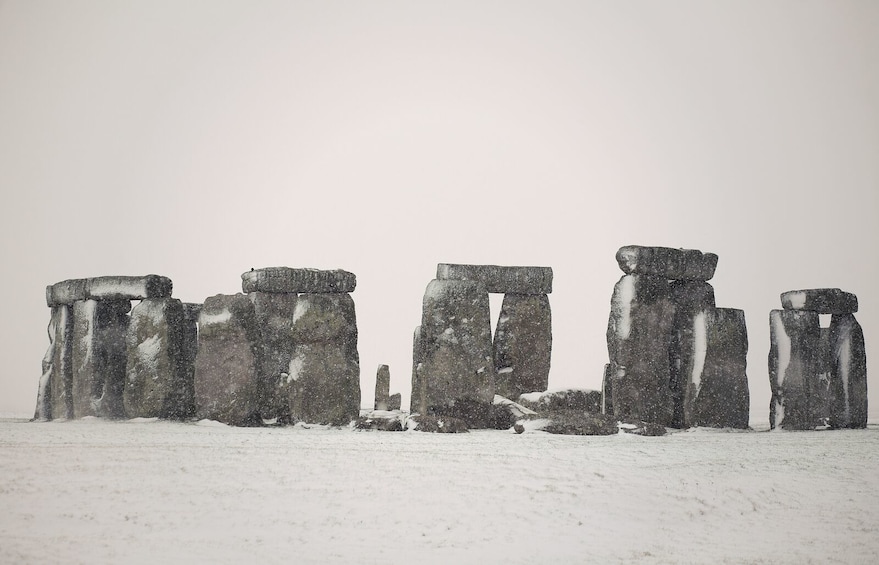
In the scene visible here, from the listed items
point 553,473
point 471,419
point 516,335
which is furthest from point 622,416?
point 553,473

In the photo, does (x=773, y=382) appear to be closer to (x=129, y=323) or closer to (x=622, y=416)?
(x=622, y=416)

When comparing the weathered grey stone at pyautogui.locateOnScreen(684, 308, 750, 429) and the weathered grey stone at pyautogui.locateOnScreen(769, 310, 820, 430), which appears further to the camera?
the weathered grey stone at pyautogui.locateOnScreen(769, 310, 820, 430)

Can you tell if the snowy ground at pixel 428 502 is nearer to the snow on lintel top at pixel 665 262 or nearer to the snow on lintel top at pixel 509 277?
the snow on lintel top at pixel 665 262

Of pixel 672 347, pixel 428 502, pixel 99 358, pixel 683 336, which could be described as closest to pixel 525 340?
pixel 672 347

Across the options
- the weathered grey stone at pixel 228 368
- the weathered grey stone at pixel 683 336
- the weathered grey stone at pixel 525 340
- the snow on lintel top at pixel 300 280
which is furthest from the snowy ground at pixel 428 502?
the weathered grey stone at pixel 525 340

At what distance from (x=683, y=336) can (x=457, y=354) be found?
3.06 meters

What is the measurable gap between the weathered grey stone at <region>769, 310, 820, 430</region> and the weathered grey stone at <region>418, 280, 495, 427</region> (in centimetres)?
420

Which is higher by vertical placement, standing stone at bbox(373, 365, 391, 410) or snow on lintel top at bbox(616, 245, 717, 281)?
snow on lintel top at bbox(616, 245, 717, 281)

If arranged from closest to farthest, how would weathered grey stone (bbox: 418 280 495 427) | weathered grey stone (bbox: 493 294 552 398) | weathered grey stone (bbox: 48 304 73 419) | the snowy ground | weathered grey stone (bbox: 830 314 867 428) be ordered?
the snowy ground
weathered grey stone (bbox: 418 280 495 427)
weathered grey stone (bbox: 830 314 867 428)
weathered grey stone (bbox: 48 304 73 419)
weathered grey stone (bbox: 493 294 552 398)

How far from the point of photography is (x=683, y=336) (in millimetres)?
12688

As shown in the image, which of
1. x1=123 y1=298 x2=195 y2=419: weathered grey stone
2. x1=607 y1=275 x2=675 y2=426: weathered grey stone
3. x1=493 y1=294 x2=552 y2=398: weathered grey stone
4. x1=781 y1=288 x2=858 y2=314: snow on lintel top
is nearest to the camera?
x1=607 y1=275 x2=675 y2=426: weathered grey stone

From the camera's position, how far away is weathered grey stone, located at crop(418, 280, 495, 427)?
12.0m

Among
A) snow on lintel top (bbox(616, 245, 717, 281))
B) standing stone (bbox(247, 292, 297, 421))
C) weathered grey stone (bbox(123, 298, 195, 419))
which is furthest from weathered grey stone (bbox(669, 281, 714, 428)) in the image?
weathered grey stone (bbox(123, 298, 195, 419))

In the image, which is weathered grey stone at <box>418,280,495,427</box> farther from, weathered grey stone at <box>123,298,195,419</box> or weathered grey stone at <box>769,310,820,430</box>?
weathered grey stone at <box>769,310,820,430</box>
